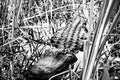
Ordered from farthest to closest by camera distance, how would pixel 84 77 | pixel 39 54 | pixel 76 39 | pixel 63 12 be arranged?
pixel 63 12 → pixel 76 39 → pixel 39 54 → pixel 84 77

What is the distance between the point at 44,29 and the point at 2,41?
0.95 feet

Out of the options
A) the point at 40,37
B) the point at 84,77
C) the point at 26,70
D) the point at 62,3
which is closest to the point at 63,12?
the point at 62,3

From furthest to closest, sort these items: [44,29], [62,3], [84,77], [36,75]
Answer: [62,3]
[44,29]
[36,75]
[84,77]

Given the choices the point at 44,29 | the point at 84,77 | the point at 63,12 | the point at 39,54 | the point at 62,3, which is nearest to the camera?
the point at 84,77

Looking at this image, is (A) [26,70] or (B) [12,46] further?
(B) [12,46]

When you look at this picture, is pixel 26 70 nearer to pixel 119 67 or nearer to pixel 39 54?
pixel 39 54

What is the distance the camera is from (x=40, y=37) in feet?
4.38

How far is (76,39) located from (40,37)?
24 centimetres

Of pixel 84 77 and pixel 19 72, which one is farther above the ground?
pixel 84 77

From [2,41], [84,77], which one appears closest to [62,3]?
[2,41]

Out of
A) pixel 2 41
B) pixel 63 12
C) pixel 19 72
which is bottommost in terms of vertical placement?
pixel 19 72

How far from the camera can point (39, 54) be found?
111cm

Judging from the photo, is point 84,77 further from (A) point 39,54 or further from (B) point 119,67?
(A) point 39,54

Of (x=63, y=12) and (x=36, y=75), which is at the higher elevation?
(x=63, y=12)
